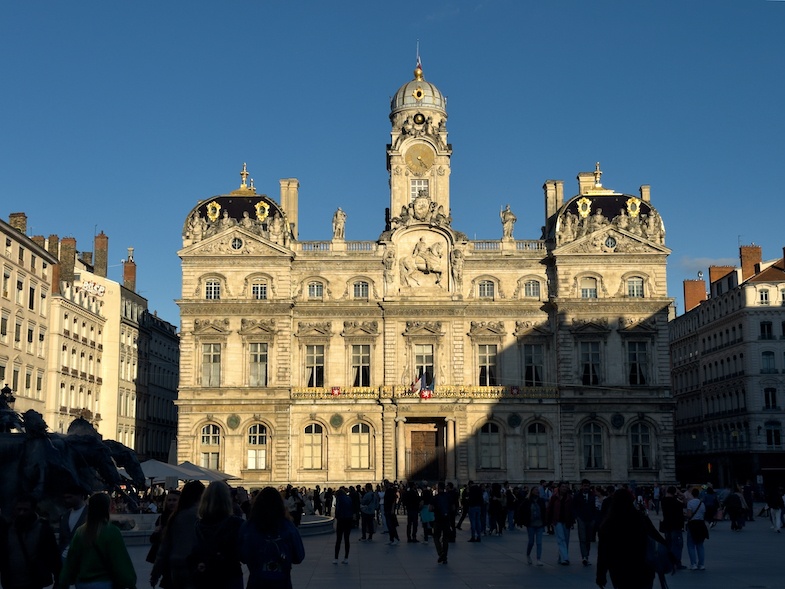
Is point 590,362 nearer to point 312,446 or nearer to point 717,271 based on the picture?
point 312,446

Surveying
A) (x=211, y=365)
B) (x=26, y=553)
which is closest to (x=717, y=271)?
(x=211, y=365)

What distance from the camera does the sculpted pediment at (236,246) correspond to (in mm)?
64812

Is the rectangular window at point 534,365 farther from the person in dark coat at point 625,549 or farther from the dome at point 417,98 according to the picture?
the person in dark coat at point 625,549

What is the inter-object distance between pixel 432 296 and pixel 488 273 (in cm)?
382

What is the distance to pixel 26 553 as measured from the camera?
36.5ft

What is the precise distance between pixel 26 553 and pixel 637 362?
5641 cm

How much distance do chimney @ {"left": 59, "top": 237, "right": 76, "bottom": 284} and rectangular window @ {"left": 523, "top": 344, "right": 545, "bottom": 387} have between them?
3128 centimetres

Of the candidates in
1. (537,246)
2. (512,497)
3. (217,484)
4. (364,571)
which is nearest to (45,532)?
(217,484)

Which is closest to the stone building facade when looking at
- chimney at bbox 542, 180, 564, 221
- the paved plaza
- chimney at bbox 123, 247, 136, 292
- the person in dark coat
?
chimney at bbox 542, 180, 564, 221

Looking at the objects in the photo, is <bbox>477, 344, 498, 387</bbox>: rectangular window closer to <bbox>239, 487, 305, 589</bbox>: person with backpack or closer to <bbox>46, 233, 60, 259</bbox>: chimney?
<bbox>46, 233, 60, 259</bbox>: chimney

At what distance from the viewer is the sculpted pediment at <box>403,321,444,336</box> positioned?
64.4 meters

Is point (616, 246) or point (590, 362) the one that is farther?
point (616, 246)

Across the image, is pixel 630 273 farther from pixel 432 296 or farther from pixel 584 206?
pixel 432 296

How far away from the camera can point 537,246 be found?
218 feet
